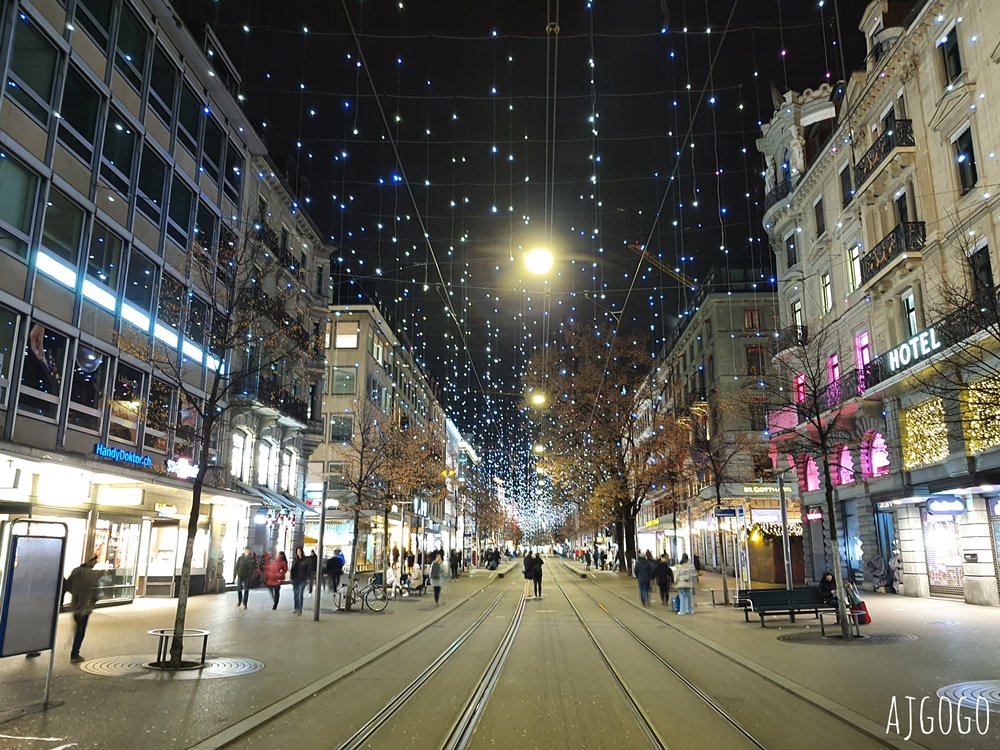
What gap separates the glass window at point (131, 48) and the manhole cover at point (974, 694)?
24341mm

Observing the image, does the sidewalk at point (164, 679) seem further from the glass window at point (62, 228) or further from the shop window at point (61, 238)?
the glass window at point (62, 228)

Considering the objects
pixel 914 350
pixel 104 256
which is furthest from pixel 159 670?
pixel 914 350

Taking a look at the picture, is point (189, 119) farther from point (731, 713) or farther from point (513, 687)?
point (731, 713)

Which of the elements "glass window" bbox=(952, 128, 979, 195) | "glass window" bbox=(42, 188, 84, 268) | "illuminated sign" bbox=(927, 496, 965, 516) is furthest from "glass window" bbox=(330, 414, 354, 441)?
"glass window" bbox=(952, 128, 979, 195)

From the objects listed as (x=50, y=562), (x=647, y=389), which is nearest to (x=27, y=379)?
(x=50, y=562)

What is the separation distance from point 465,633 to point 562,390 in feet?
75.7

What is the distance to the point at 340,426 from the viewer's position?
4978 cm

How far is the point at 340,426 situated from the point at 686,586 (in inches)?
1309

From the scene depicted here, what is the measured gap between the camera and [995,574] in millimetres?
21859

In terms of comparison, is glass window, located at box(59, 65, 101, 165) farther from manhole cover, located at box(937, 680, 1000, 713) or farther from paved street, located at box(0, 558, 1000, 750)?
manhole cover, located at box(937, 680, 1000, 713)

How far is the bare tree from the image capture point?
12719mm

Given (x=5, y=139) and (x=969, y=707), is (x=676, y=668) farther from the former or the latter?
(x=5, y=139)

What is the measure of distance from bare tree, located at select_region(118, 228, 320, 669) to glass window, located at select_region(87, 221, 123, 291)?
60.2 inches

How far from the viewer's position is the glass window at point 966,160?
2173 cm
